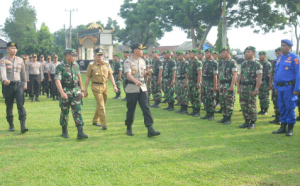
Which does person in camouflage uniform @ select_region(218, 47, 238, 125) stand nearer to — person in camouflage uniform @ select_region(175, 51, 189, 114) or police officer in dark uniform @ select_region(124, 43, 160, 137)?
person in camouflage uniform @ select_region(175, 51, 189, 114)

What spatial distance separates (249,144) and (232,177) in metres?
1.94

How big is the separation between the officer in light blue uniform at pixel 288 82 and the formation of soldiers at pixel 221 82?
1.90 ft

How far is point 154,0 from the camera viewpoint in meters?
39.1

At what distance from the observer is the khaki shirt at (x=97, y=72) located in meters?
7.08

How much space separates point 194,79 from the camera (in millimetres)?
9227

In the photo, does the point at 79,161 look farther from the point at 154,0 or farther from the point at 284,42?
the point at 154,0

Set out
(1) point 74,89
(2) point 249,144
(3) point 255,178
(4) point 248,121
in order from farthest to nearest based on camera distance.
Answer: (4) point 248,121 → (1) point 74,89 → (2) point 249,144 → (3) point 255,178

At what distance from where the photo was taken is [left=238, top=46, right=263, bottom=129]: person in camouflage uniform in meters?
7.20

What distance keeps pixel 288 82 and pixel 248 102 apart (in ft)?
3.87

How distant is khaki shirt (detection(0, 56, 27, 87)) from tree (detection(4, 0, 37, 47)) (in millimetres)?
70208

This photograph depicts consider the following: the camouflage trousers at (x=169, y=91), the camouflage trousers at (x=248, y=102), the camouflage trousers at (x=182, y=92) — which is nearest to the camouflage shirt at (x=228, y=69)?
the camouflage trousers at (x=248, y=102)

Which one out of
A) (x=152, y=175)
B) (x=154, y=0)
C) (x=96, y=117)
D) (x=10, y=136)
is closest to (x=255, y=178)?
(x=152, y=175)

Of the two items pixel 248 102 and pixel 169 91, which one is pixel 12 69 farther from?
pixel 248 102

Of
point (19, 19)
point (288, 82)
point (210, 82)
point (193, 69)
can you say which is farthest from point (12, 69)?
point (19, 19)
